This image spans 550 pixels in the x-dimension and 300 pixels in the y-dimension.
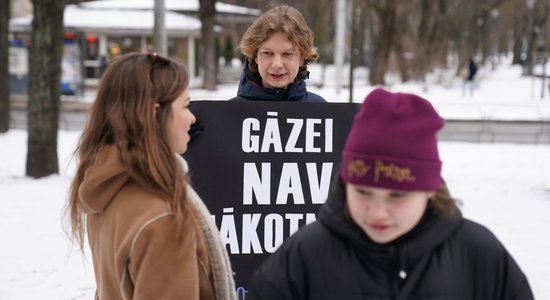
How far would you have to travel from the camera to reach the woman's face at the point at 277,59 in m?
3.17

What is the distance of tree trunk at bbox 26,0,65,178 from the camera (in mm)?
9250

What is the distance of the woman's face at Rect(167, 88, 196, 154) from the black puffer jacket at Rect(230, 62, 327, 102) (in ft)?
3.46

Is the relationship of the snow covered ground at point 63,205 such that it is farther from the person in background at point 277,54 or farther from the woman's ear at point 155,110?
the person in background at point 277,54

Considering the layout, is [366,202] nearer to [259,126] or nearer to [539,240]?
[259,126]

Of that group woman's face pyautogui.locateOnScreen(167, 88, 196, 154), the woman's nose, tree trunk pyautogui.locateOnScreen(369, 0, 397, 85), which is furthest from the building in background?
the woman's nose

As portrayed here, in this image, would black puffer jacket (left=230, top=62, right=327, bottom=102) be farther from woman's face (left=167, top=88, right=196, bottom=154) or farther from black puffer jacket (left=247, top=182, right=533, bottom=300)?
black puffer jacket (left=247, top=182, right=533, bottom=300)

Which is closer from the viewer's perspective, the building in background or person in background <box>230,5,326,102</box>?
person in background <box>230,5,326,102</box>

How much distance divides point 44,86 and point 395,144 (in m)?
8.45

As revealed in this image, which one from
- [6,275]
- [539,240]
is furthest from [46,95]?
[539,240]

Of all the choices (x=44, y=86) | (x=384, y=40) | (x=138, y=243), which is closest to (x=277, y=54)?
(x=138, y=243)

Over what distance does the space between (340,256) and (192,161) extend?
1.42 meters

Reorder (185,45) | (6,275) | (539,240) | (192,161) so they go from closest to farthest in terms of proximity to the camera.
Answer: (192,161) → (6,275) → (539,240) → (185,45)

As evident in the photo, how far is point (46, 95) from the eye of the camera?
9422 millimetres

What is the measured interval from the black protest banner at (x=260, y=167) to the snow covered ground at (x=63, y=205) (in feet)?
1.99
